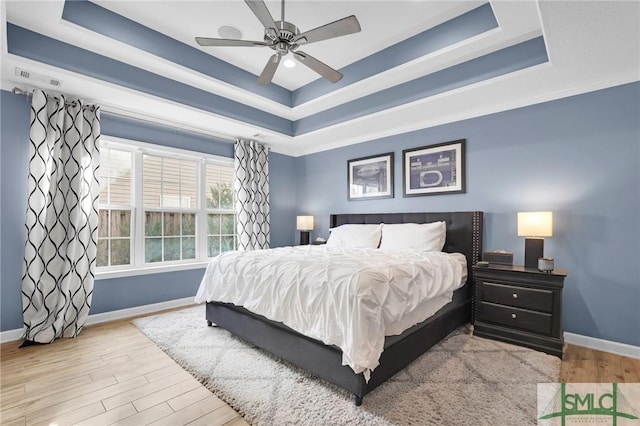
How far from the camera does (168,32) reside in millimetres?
3076

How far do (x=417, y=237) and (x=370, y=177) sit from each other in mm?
1437

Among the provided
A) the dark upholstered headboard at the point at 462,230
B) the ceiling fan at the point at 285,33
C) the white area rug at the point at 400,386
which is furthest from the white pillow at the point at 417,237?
the ceiling fan at the point at 285,33

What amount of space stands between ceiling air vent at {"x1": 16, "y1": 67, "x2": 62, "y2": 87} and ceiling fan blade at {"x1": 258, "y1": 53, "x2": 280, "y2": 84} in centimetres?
204

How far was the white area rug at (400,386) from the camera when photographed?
1.78 metres

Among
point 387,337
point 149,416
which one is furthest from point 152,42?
point 387,337

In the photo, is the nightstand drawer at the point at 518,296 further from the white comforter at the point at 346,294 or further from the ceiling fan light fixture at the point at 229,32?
the ceiling fan light fixture at the point at 229,32

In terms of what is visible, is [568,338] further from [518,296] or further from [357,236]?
[357,236]

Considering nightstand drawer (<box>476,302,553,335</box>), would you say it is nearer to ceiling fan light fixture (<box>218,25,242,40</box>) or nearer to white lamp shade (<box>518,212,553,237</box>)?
white lamp shade (<box>518,212,553,237</box>)

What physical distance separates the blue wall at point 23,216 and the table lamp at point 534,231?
12.5ft

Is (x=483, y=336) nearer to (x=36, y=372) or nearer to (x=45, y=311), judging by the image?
(x=36, y=372)

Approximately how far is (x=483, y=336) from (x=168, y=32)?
4.50 meters

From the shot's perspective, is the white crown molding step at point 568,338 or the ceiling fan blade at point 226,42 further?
the white crown molding step at point 568,338

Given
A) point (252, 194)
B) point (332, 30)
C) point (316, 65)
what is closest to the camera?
point (332, 30)

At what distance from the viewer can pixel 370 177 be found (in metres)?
4.59
